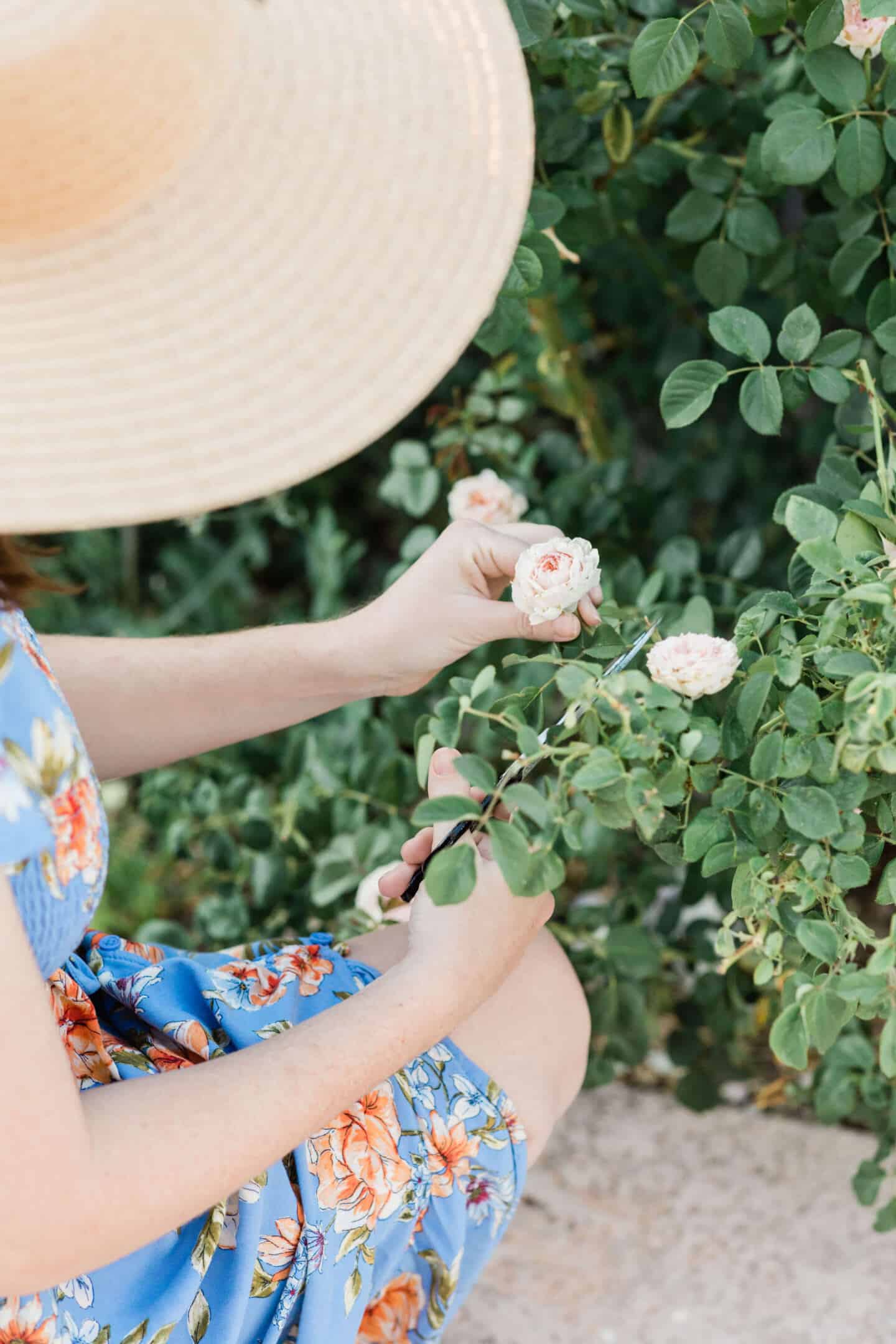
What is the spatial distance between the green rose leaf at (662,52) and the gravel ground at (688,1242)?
4.11 ft

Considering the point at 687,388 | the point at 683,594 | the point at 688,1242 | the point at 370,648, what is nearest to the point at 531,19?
the point at 687,388

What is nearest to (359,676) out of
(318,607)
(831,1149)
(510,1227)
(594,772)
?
(594,772)

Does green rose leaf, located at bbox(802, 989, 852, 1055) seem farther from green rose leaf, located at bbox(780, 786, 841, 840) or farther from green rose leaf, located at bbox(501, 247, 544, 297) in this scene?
green rose leaf, located at bbox(501, 247, 544, 297)

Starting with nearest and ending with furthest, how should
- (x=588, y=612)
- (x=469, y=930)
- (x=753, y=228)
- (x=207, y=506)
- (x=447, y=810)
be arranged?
1. (x=207, y=506)
2. (x=447, y=810)
3. (x=469, y=930)
4. (x=588, y=612)
5. (x=753, y=228)

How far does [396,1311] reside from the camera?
1155mm

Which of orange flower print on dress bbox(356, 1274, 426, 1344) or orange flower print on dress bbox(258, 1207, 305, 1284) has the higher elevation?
orange flower print on dress bbox(258, 1207, 305, 1284)

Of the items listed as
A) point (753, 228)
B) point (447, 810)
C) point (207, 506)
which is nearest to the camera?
point (207, 506)

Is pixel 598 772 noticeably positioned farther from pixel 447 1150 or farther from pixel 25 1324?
pixel 25 1324

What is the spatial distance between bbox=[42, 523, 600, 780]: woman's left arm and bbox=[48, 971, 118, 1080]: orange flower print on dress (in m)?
0.27

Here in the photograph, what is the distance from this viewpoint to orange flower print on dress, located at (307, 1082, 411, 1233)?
1013mm

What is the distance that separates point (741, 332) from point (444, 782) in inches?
17.7

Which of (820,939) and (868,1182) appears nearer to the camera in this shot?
(820,939)

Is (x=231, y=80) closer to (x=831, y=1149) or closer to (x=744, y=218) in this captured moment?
(x=744, y=218)

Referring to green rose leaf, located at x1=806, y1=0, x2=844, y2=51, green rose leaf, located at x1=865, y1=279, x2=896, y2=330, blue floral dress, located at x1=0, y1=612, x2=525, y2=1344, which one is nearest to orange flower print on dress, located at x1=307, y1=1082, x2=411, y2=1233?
blue floral dress, located at x1=0, y1=612, x2=525, y2=1344
